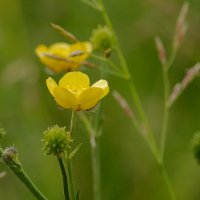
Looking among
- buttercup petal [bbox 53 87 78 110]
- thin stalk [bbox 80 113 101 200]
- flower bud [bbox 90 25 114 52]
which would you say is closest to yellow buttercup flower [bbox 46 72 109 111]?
buttercup petal [bbox 53 87 78 110]

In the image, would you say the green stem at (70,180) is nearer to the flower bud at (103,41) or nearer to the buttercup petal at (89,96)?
the buttercup petal at (89,96)

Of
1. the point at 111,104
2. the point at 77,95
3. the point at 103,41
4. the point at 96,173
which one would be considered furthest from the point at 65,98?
the point at 111,104

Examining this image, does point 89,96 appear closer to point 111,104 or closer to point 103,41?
point 103,41

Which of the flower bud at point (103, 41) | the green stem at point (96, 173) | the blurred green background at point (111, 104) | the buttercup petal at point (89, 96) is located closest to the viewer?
the buttercup petal at point (89, 96)

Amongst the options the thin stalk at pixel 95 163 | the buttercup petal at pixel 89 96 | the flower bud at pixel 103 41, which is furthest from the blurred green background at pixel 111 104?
the buttercup petal at pixel 89 96

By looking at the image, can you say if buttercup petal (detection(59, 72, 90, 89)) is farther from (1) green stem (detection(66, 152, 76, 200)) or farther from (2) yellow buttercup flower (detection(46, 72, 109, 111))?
(1) green stem (detection(66, 152, 76, 200))

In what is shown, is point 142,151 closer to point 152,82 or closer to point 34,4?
point 152,82

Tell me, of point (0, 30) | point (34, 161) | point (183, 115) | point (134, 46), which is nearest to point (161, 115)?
point (183, 115)
